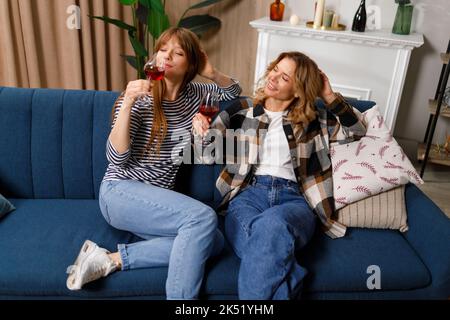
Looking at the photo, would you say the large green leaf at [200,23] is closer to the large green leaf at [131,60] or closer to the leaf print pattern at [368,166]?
the large green leaf at [131,60]

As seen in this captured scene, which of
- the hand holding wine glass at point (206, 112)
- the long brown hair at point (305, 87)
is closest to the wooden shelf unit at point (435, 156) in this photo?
the long brown hair at point (305, 87)

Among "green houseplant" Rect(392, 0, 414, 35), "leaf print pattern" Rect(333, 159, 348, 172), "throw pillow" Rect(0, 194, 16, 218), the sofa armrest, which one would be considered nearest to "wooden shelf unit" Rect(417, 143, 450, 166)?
"green houseplant" Rect(392, 0, 414, 35)

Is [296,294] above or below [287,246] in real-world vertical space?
below

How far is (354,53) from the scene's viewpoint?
9.45ft

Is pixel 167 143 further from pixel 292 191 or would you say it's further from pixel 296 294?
pixel 296 294

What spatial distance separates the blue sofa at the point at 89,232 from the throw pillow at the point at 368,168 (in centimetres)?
12

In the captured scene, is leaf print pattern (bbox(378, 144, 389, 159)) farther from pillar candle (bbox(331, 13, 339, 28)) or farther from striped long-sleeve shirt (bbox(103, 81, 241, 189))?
pillar candle (bbox(331, 13, 339, 28))

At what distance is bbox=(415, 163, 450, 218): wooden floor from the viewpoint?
Result: 2785mm

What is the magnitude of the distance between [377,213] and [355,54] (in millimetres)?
1526

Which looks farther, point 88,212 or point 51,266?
point 88,212

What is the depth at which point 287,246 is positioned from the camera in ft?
4.63

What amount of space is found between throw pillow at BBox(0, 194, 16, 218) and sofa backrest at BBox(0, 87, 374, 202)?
14cm

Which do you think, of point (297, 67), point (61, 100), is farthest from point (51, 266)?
point (297, 67)

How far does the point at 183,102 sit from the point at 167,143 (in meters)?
0.18
